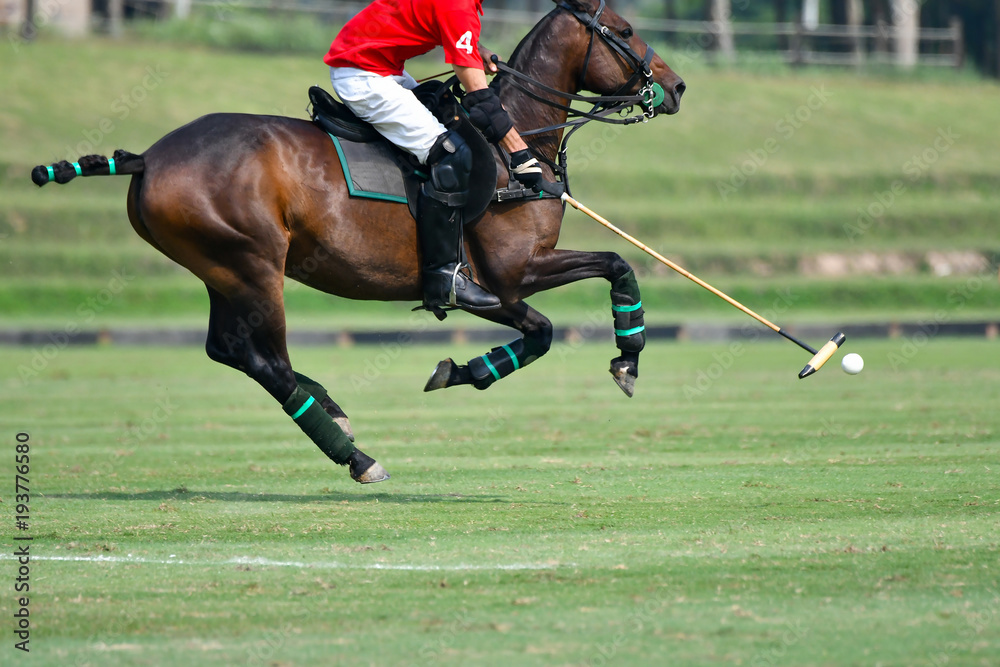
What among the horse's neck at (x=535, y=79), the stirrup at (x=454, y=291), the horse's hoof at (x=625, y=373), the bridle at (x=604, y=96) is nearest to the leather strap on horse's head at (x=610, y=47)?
the bridle at (x=604, y=96)

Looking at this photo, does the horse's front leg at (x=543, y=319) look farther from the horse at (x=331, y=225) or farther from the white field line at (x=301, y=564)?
the white field line at (x=301, y=564)

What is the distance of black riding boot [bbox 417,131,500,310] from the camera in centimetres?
840

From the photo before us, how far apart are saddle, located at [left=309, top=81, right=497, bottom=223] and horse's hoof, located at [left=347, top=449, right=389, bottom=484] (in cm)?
150

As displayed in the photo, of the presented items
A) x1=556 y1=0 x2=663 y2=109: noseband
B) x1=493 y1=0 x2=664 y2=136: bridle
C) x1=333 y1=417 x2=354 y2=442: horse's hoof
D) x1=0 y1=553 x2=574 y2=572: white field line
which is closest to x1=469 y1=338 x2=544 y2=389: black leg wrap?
x1=333 y1=417 x2=354 y2=442: horse's hoof

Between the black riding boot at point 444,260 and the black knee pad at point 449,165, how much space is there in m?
0.12

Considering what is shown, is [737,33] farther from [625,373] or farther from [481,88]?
[481,88]

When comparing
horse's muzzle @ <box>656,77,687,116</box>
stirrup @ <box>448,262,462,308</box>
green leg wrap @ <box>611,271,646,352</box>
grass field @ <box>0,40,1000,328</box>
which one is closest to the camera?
stirrup @ <box>448,262,462,308</box>

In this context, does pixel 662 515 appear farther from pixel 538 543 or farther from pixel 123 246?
pixel 123 246

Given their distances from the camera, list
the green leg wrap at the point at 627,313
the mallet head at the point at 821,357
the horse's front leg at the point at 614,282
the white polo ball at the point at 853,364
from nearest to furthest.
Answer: the horse's front leg at the point at 614,282
the green leg wrap at the point at 627,313
the mallet head at the point at 821,357
the white polo ball at the point at 853,364

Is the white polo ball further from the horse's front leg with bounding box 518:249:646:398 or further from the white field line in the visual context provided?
the white field line

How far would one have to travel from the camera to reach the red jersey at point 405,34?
8.20 metres

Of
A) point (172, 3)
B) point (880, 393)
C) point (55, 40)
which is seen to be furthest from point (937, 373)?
point (172, 3)

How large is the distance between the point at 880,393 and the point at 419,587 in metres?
10.5

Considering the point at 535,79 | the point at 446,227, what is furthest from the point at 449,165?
the point at 535,79
